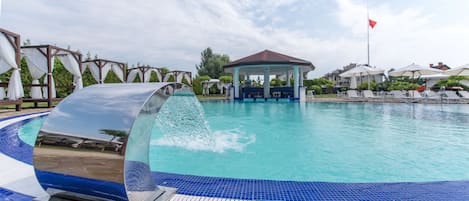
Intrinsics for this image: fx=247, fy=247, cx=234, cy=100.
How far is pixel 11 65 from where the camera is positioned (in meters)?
9.31

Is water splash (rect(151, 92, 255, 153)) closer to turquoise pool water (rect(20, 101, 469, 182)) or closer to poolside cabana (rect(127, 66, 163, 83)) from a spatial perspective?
turquoise pool water (rect(20, 101, 469, 182))

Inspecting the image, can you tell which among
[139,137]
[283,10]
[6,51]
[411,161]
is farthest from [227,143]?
[283,10]

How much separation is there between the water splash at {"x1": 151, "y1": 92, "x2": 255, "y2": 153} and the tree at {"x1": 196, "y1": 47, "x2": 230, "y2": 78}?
33.8m

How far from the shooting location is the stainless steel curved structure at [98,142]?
4.96ft

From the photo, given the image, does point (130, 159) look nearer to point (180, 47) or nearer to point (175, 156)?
point (175, 156)

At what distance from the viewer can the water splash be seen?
15.9ft

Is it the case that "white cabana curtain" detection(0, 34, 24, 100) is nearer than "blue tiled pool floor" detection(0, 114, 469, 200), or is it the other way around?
"blue tiled pool floor" detection(0, 114, 469, 200)

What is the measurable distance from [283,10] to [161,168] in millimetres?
13051

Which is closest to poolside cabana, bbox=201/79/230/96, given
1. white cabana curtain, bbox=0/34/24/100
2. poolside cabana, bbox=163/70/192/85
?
poolside cabana, bbox=163/70/192/85

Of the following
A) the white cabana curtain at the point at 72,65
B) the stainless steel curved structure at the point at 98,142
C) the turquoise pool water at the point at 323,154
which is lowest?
the turquoise pool water at the point at 323,154

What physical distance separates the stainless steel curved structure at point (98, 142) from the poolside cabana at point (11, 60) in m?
10.3

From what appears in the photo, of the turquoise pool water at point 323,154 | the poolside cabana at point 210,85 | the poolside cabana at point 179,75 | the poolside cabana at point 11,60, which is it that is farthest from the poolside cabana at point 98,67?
the poolside cabana at point 210,85

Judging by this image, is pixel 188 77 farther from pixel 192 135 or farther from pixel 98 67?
pixel 192 135

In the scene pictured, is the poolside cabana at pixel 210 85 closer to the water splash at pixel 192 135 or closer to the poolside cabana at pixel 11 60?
the poolside cabana at pixel 11 60
